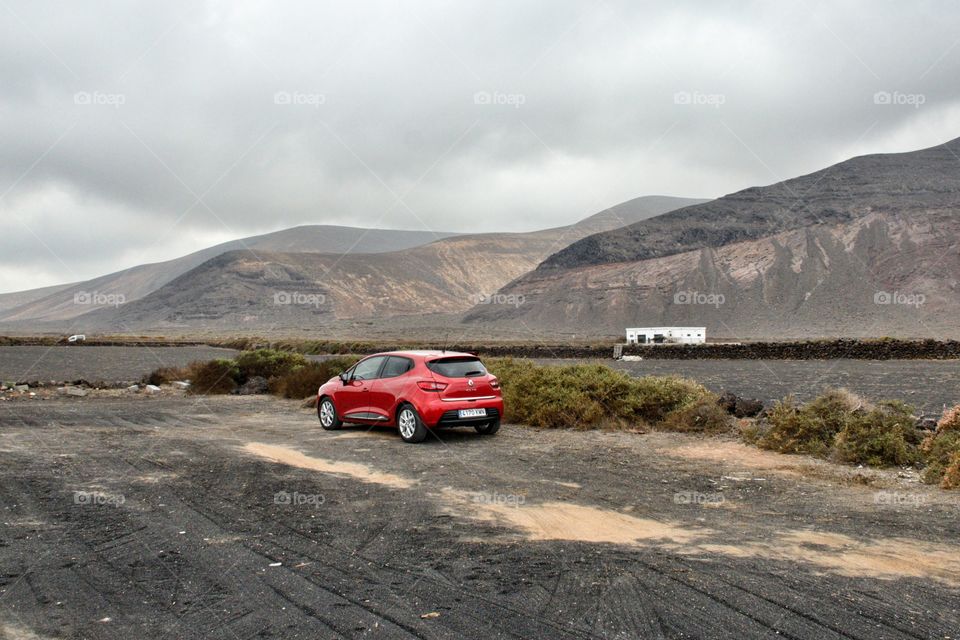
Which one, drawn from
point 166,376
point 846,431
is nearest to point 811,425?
point 846,431

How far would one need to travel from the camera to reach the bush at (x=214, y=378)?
25.2 m

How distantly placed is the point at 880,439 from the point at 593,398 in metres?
6.17

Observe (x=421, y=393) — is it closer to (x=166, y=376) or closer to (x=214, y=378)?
(x=214, y=378)

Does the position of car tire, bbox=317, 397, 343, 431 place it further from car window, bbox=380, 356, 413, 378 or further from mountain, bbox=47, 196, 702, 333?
mountain, bbox=47, 196, 702, 333

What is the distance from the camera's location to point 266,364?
88.1 feet

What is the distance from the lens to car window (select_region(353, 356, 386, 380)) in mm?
14094

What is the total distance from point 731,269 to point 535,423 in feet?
325

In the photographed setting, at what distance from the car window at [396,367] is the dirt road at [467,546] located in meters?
1.94


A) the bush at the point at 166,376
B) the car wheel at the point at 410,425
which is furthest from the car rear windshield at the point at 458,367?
the bush at the point at 166,376

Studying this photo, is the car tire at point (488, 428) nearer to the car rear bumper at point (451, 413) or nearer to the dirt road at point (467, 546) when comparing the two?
the car rear bumper at point (451, 413)

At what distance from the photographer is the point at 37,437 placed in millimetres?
13609

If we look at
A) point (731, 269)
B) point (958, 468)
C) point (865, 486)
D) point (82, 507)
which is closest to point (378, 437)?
point (82, 507)

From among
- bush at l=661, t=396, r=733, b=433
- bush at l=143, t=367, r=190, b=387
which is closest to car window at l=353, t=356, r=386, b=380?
bush at l=661, t=396, r=733, b=433

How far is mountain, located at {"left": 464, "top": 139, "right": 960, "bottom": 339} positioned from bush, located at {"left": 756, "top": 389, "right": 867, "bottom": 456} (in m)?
75.6
